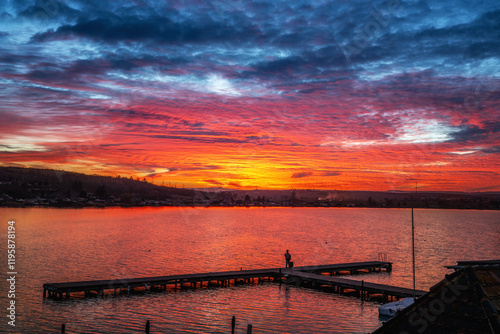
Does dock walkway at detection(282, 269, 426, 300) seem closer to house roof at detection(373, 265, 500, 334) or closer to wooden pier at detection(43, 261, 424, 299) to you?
wooden pier at detection(43, 261, 424, 299)

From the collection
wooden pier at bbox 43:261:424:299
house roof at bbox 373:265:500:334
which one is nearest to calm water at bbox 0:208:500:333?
wooden pier at bbox 43:261:424:299

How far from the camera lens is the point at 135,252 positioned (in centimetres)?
7150

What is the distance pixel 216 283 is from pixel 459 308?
38.1 m

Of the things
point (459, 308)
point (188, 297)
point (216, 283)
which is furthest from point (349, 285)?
point (459, 308)

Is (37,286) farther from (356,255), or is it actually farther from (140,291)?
(356,255)

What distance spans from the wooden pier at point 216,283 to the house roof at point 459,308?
27743mm

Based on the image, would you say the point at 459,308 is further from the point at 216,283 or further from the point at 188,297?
the point at 216,283

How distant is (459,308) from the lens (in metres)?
9.34

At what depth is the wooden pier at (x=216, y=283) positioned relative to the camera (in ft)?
120

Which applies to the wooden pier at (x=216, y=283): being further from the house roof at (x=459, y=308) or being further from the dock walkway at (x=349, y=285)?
the house roof at (x=459, y=308)

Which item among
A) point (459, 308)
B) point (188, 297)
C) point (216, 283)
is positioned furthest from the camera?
point (216, 283)

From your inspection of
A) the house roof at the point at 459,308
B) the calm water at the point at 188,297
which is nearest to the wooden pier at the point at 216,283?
the calm water at the point at 188,297

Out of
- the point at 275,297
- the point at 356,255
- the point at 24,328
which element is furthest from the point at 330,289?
→ the point at 356,255

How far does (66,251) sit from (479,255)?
80377 millimetres
